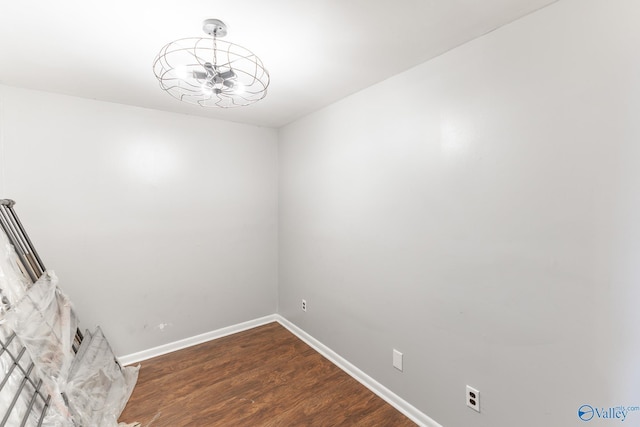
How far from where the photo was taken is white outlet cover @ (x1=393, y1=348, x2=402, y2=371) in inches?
78.8

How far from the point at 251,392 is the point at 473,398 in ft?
5.29

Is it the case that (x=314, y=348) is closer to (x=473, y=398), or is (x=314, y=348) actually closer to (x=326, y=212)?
(x=326, y=212)

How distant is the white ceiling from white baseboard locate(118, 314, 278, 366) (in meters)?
2.44

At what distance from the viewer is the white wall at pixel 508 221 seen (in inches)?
44.1

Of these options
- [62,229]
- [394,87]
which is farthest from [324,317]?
[62,229]

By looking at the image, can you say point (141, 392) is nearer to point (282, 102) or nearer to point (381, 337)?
point (381, 337)

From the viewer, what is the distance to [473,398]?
1576mm

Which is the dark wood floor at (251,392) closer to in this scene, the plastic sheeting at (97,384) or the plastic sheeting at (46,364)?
the plastic sheeting at (97,384)

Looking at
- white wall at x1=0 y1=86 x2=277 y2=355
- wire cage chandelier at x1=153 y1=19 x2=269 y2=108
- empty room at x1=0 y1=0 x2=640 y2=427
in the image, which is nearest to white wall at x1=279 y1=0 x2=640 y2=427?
empty room at x1=0 y1=0 x2=640 y2=427

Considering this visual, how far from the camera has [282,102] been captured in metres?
2.50

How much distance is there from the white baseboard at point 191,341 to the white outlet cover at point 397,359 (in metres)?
1.85

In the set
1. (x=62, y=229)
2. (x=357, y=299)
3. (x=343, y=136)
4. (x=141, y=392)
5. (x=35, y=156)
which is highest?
(x=343, y=136)

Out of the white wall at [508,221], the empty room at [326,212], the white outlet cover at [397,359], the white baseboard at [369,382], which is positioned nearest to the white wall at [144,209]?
the empty room at [326,212]

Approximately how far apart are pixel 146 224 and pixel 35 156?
37.4 inches
